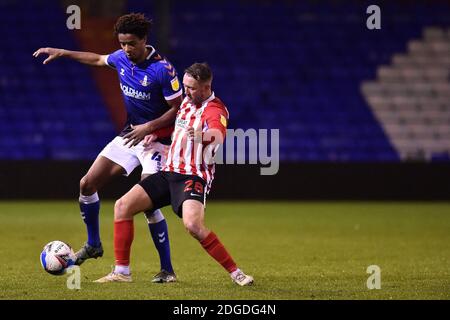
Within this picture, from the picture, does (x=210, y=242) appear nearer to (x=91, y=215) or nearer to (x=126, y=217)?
(x=126, y=217)

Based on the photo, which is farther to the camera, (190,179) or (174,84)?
(174,84)

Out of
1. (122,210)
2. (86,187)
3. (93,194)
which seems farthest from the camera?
(93,194)

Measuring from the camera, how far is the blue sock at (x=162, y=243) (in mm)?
7391

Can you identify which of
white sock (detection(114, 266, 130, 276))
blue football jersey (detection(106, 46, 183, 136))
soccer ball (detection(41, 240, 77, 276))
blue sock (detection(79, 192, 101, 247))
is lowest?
white sock (detection(114, 266, 130, 276))

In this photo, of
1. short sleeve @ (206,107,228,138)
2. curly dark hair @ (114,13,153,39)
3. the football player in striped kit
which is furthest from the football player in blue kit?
short sleeve @ (206,107,228,138)

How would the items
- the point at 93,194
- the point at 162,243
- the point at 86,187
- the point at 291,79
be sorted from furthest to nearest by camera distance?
the point at 291,79 → the point at 93,194 → the point at 86,187 → the point at 162,243

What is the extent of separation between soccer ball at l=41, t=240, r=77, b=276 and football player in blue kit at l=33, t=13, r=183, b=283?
419 mm

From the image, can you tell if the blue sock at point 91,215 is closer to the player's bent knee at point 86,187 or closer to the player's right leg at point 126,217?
the player's bent knee at point 86,187

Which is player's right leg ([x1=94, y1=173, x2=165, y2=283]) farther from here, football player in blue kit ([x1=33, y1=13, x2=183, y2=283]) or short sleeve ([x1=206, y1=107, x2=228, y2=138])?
short sleeve ([x1=206, y1=107, x2=228, y2=138])

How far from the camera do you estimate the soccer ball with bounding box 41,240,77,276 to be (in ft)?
23.3

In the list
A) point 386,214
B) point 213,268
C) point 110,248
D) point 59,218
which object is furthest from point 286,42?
point 213,268

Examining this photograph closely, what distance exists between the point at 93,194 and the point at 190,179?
121 centimetres

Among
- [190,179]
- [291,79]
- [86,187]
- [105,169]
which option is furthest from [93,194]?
[291,79]

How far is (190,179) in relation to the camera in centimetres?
694
